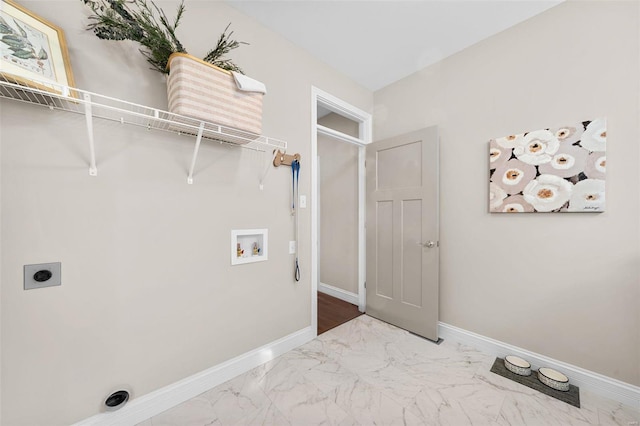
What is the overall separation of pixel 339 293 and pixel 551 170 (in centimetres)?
258

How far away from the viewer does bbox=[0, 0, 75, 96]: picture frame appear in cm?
95

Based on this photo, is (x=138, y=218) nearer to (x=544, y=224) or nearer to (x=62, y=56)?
(x=62, y=56)

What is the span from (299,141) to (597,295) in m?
2.41

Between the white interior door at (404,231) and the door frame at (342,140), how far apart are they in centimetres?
14

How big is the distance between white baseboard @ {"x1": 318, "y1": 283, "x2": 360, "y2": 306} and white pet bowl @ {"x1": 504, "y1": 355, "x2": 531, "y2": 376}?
1.53 metres

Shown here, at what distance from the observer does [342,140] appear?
104 inches

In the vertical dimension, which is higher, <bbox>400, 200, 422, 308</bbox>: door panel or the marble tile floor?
<bbox>400, 200, 422, 308</bbox>: door panel

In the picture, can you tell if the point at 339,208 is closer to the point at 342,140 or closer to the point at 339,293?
the point at 342,140

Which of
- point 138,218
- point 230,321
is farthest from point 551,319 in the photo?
point 138,218

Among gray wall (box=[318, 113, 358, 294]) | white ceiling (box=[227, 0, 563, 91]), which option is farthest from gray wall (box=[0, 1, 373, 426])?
gray wall (box=[318, 113, 358, 294])

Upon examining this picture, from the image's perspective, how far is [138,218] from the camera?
1.37m

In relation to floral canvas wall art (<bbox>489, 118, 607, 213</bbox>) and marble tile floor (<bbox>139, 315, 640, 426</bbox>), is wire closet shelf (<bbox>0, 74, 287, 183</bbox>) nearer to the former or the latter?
marble tile floor (<bbox>139, 315, 640, 426</bbox>)

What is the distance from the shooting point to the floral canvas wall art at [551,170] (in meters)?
1.60

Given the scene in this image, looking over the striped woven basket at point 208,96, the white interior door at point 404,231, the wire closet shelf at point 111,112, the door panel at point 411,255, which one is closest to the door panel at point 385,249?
the white interior door at point 404,231
